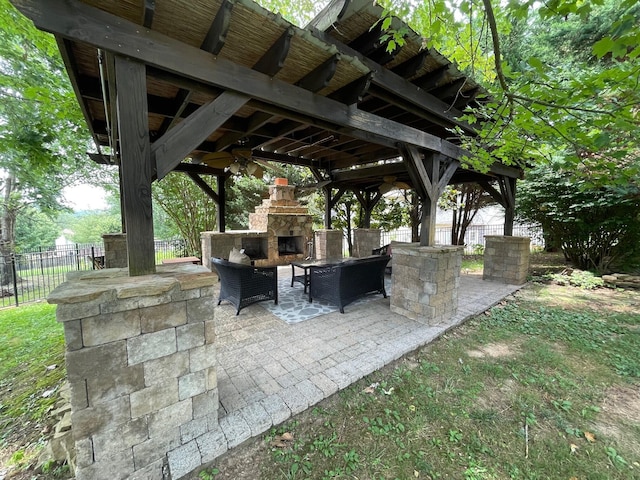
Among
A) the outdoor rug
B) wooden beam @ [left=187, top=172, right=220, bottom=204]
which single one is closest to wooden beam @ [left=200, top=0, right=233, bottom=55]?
the outdoor rug

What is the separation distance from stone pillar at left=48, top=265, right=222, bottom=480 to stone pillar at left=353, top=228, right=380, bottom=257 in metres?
6.83

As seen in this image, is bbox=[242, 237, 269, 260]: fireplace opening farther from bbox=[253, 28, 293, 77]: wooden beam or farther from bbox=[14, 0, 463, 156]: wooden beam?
bbox=[253, 28, 293, 77]: wooden beam

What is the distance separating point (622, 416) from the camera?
2.01 metres

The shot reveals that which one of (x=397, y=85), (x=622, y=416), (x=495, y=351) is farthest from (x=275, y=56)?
(x=622, y=416)

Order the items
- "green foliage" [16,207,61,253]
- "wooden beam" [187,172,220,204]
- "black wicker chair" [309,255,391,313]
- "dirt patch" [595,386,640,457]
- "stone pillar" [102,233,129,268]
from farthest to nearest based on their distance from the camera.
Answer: "green foliage" [16,207,61,253] < "wooden beam" [187,172,220,204] < "stone pillar" [102,233,129,268] < "black wicker chair" [309,255,391,313] < "dirt patch" [595,386,640,457]

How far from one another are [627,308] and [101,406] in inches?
281

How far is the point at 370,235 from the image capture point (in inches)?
319

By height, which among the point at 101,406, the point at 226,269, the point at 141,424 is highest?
the point at 226,269

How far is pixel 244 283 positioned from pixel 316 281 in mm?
1121

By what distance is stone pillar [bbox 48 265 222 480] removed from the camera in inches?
51.6

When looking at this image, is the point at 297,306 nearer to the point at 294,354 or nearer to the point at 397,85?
the point at 294,354

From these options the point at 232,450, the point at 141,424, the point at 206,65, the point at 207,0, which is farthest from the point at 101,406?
the point at 207,0

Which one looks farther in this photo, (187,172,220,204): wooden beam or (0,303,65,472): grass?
(187,172,220,204): wooden beam

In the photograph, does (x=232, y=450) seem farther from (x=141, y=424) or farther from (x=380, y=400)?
(x=380, y=400)
